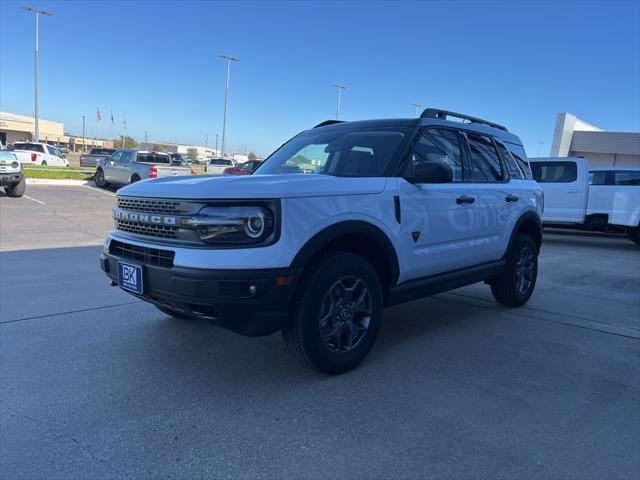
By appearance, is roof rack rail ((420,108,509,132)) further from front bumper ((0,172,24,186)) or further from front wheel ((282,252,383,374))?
front bumper ((0,172,24,186))

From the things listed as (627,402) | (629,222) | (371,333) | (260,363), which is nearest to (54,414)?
(260,363)

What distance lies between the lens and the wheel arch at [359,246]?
316cm

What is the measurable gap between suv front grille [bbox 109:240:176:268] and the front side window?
198cm

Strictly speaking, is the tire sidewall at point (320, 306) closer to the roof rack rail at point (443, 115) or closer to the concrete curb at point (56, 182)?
the roof rack rail at point (443, 115)

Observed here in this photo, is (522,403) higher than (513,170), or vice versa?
(513,170)

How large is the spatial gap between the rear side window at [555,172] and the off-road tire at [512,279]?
25.2 feet

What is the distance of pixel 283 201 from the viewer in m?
3.03

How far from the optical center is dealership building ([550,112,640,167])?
3462cm

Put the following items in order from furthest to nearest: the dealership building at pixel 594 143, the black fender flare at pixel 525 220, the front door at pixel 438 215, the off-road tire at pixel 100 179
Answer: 1. the dealership building at pixel 594 143
2. the off-road tire at pixel 100 179
3. the black fender flare at pixel 525 220
4. the front door at pixel 438 215

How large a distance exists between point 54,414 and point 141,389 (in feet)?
1.71

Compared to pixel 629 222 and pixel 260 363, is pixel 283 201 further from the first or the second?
pixel 629 222

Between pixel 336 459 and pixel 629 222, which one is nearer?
pixel 336 459

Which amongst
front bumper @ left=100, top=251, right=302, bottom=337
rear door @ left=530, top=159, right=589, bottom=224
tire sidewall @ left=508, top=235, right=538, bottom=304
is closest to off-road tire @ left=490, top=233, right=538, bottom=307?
tire sidewall @ left=508, top=235, right=538, bottom=304

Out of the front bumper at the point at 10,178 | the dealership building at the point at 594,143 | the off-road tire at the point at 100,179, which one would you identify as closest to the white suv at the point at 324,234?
the front bumper at the point at 10,178
